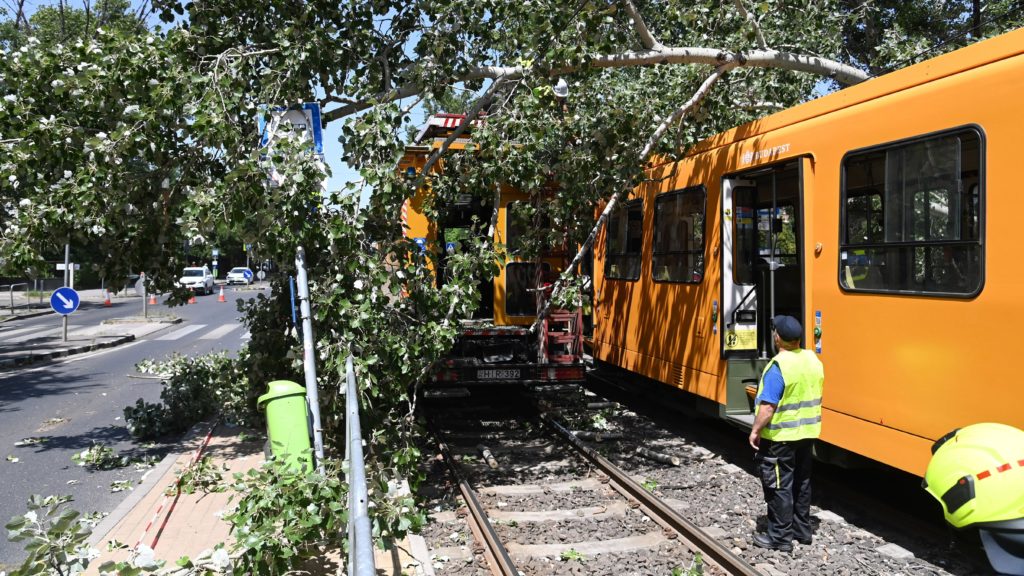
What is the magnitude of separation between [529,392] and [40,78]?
7475 mm

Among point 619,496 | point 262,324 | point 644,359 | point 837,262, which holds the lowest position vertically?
point 619,496

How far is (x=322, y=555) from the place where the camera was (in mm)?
5258

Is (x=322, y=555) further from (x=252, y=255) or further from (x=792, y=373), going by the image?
(x=792, y=373)

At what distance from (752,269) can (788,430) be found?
267cm

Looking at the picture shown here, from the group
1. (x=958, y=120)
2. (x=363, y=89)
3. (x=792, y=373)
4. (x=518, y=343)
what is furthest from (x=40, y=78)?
(x=958, y=120)

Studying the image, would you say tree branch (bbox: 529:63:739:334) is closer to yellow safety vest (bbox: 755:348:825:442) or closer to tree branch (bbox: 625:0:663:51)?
tree branch (bbox: 625:0:663:51)

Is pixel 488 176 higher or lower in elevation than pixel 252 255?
higher

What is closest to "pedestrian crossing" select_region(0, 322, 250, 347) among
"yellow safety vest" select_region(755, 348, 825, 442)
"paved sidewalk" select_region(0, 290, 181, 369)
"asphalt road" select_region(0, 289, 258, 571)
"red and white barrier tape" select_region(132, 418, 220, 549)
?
"paved sidewalk" select_region(0, 290, 181, 369)

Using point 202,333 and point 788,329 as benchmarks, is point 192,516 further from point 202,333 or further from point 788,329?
point 202,333

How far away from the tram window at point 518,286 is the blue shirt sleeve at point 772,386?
539cm

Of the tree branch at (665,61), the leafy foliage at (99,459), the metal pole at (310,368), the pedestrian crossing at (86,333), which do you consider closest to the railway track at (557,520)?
the metal pole at (310,368)

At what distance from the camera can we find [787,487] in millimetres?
5605

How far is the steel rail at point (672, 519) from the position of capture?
5.11 meters

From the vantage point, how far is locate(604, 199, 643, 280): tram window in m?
9.97
